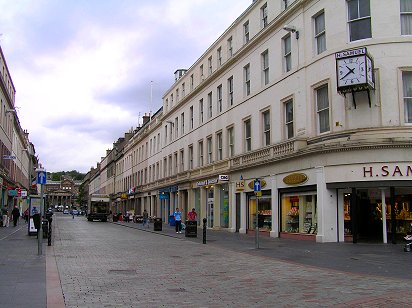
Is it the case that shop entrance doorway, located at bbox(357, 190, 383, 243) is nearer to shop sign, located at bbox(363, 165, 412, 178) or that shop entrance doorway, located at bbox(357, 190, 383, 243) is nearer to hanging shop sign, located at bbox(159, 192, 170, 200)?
shop sign, located at bbox(363, 165, 412, 178)

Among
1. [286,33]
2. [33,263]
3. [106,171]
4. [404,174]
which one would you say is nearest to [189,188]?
[286,33]

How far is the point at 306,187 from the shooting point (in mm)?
22984

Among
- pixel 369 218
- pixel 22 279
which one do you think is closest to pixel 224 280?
pixel 22 279

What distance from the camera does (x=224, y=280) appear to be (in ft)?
35.9

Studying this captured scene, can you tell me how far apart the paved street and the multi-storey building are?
4.00 meters

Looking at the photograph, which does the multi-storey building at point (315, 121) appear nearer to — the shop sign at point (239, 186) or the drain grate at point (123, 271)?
the shop sign at point (239, 186)

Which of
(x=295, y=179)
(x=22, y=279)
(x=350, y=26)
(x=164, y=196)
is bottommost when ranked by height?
(x=22, y=279)

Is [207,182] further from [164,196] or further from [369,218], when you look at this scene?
[369,218]

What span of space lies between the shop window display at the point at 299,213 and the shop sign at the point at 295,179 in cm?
75

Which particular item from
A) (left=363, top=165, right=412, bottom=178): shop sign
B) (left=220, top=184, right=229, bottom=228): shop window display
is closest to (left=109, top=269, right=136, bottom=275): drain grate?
(left=363, top=165, right=412, bottom=178): shop sign

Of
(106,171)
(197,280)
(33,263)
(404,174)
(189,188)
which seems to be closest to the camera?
(197,280)

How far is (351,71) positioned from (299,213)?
778 centimetres

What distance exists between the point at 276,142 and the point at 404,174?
26.4ft

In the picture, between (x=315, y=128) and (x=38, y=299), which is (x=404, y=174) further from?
(x=38, y=299)
